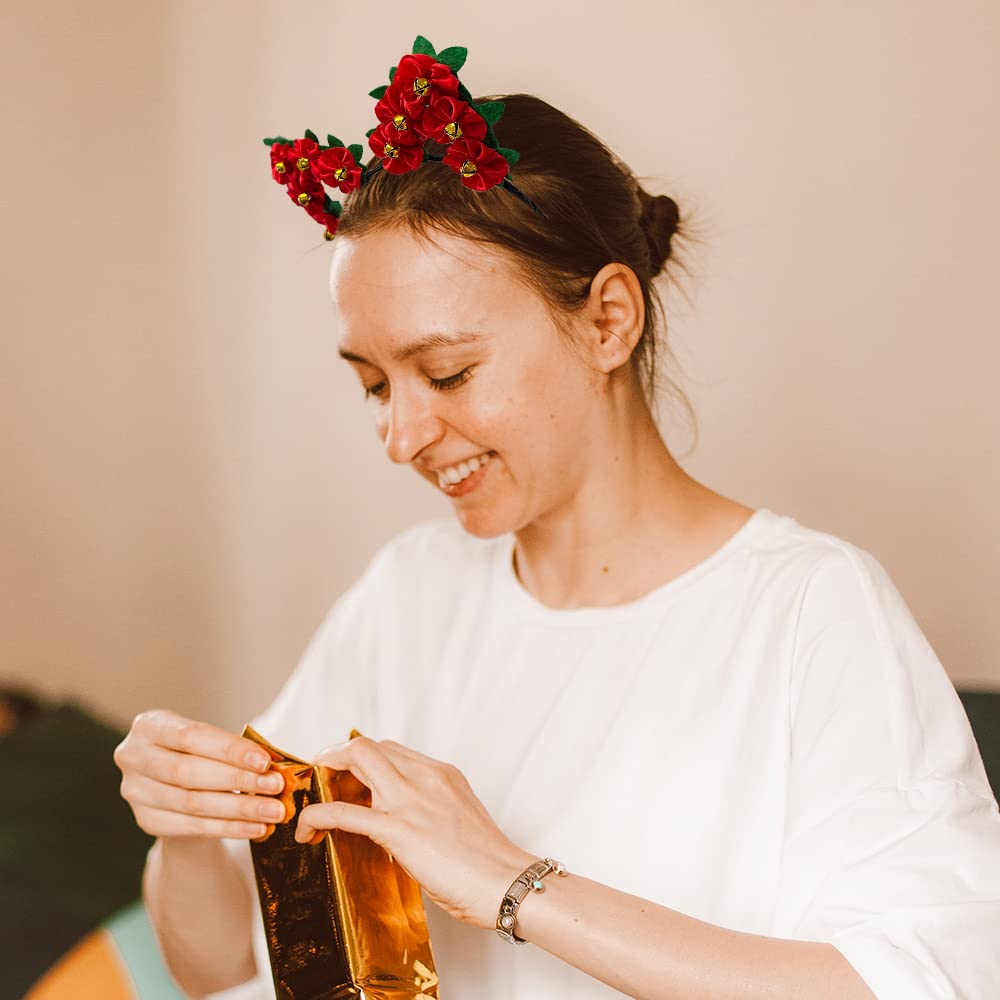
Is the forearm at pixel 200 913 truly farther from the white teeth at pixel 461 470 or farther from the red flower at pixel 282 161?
the red flower at pixel 282 161

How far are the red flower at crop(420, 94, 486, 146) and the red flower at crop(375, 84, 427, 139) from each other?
0.7 inches

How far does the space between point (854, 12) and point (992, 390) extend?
540 mm

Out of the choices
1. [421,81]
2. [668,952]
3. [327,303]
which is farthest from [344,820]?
[327,303]

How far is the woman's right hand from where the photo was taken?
1.05m

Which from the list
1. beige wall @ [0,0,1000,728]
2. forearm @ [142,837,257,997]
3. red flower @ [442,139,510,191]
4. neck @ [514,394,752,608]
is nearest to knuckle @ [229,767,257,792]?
forearm @ [142,837,257,997]

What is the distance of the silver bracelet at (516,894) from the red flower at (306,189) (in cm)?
75

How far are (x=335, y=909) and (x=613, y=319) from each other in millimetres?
636

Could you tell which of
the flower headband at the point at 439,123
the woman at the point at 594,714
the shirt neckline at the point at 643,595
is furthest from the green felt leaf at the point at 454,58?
the shirt neckline at the point at 643,595

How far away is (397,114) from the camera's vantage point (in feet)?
3.62

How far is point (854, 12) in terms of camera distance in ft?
5.08

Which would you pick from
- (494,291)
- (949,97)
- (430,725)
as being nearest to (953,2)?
(949,97)

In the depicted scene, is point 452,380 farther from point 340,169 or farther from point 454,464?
point 340,169

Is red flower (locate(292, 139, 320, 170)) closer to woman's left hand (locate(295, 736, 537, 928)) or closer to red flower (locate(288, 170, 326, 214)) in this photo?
red flower (locate(288, 170, 326, 214))

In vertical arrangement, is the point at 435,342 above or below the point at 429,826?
above
